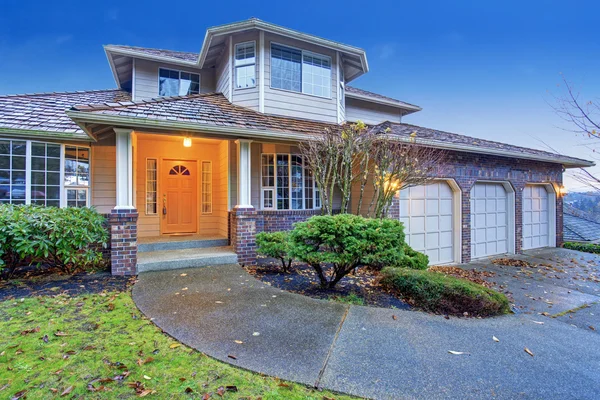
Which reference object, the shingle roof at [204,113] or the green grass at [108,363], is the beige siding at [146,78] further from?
the green grass at [108,363]

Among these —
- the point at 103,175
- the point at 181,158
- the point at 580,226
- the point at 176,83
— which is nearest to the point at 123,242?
the point at 103,175

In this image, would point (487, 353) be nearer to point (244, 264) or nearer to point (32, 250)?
point (244, 264)

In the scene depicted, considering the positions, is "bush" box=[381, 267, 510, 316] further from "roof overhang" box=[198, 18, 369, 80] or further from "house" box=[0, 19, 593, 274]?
"roof overhang" box=[198, 18, 369, 80]

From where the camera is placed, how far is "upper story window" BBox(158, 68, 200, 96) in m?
9.99

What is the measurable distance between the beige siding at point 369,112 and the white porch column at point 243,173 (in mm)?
6038

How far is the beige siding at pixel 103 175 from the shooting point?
25.5 ft

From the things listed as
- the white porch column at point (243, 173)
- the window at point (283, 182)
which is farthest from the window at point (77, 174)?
the window at point (283, 182)

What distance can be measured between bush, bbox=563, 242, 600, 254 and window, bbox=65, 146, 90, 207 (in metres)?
17.3

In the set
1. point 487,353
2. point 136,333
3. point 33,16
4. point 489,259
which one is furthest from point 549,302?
point 33,16

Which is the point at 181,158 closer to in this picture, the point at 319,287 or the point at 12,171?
the point at 12,171

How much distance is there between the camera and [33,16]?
1675 centimetres

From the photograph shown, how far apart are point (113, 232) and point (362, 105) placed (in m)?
10.2

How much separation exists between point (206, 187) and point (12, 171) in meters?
4.50

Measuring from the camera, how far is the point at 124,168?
20.2ft
